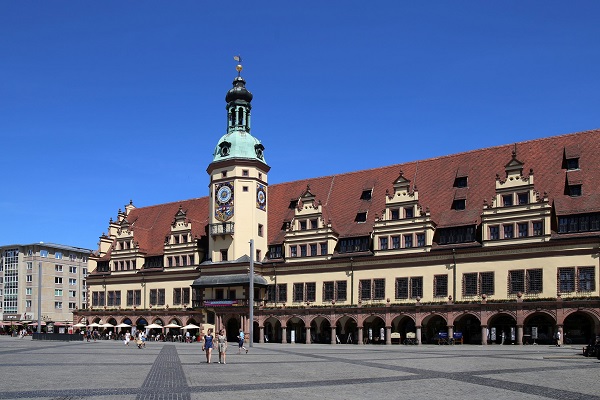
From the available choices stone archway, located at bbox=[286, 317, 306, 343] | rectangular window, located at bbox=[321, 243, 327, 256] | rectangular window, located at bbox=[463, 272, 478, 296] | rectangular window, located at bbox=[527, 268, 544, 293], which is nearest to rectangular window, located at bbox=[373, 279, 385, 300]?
rectangular window, located at bbox=[321, 243, 327, 256]

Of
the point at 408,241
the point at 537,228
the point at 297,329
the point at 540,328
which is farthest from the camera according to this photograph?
the point at 297,329

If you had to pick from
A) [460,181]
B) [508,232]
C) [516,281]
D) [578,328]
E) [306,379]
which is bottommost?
[578,328]

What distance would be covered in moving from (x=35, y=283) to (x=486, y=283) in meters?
86.0

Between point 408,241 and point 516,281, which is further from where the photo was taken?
point 408,241

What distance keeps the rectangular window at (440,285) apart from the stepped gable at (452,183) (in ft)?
16.5

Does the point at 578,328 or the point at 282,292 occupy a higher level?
the point at 282,292

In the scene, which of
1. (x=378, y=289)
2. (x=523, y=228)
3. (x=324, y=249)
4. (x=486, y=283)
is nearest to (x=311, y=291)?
(x=324, y=249)

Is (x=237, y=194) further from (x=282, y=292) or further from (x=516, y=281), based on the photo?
(x=516, y=281)

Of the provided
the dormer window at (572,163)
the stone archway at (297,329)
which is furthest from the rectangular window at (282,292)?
the dormer window at (572,163)

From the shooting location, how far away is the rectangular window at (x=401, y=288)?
68812 millimetres

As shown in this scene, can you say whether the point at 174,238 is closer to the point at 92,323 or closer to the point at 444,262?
the point at 92,323

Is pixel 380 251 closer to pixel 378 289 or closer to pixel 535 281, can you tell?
pixel 378 289

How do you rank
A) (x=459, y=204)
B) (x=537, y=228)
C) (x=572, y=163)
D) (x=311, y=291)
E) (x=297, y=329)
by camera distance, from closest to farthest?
(x=537, y=228)
(x=572, y=163)
(x=459, y=204)
(x=311, y=291)
(x=297, y=329)

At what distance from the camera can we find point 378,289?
7075cm
